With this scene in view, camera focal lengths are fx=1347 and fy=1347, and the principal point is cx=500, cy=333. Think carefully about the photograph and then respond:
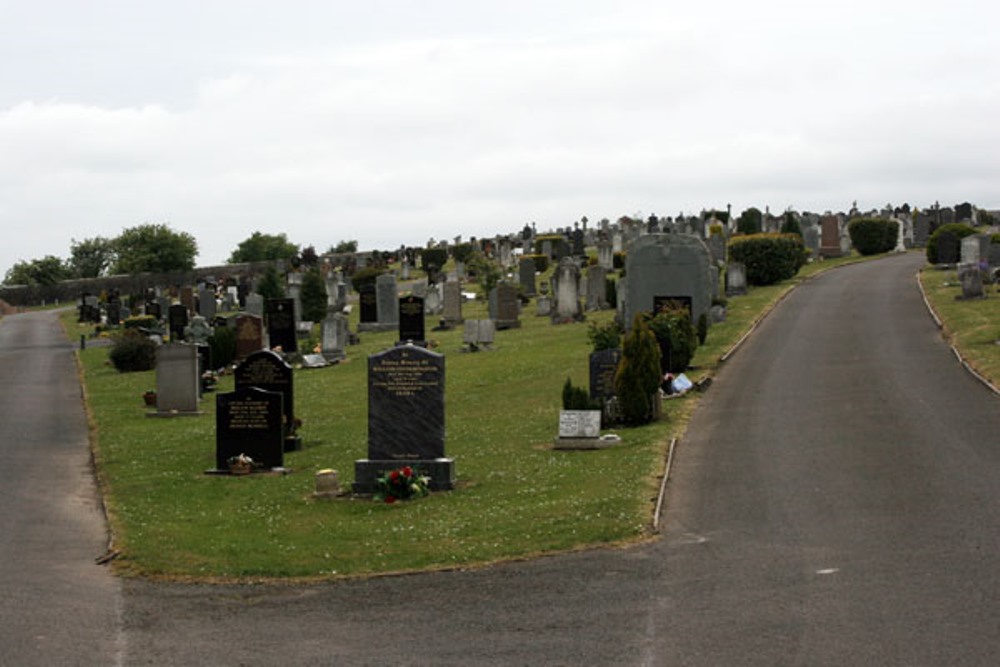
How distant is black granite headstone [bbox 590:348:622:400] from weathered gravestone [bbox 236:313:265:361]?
16.9 meters

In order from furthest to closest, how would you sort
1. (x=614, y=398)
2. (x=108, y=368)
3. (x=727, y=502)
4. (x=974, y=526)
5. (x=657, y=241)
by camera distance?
(x=108, y=368) < (x=657, y=241) < (x=614, y=398) < (x=727, y=502) < (x=974, y=526)

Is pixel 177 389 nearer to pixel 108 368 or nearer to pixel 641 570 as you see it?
pixel 108 368

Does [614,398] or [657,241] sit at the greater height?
[657,241]

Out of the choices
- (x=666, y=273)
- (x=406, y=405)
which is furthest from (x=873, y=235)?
(x=406, y=405)

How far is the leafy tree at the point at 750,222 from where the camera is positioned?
68438mm

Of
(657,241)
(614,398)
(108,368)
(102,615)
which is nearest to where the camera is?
(102,615)

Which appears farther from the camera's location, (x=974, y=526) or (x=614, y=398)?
(x=614, y=398)

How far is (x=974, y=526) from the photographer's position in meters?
13.6

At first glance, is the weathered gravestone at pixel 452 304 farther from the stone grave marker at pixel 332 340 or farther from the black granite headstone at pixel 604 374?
the black granite headstone at pixel 604 374

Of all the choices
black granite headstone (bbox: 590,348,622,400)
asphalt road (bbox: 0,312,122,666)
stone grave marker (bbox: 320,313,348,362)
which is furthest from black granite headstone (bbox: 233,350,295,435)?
stone grave marker (bbox: 320,313,348,362)

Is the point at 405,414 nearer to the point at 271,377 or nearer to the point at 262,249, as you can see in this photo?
the point at 271,377

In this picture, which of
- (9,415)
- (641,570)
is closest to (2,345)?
(9,415)

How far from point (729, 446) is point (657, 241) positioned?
14760 mm

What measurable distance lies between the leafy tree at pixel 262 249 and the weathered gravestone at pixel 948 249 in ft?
219
